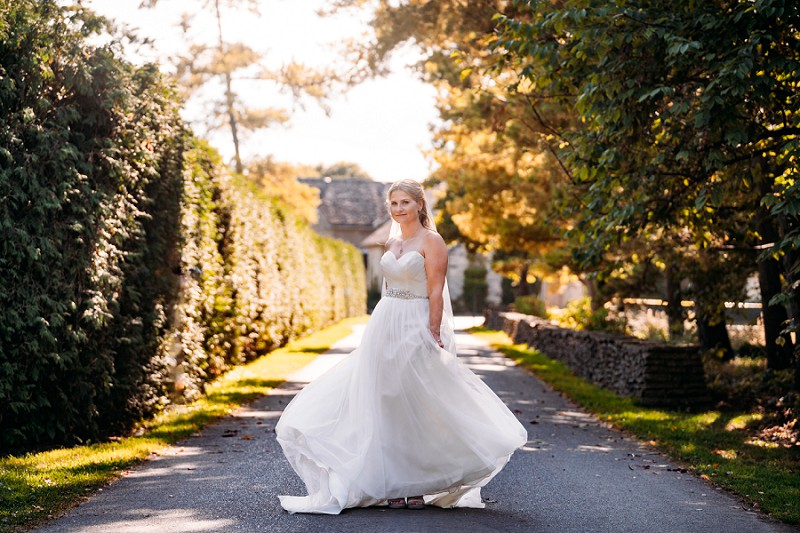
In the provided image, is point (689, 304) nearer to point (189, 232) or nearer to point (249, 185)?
point (249, 185)

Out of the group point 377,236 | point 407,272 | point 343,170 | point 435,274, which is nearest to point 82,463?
point 407,272

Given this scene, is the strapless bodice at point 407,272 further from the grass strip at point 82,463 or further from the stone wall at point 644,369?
the stone wall at point 644,369

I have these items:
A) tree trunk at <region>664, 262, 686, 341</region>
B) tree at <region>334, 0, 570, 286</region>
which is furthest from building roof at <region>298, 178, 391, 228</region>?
tree trunk at <region>664, 262, 686, 341</region>

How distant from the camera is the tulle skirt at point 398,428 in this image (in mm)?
6223

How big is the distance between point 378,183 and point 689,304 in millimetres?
55304

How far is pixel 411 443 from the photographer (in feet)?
20.7

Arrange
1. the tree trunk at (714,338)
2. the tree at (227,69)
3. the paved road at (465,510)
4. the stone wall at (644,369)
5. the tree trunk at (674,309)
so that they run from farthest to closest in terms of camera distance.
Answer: the tree at (227,69) → the tree trunk at (674,309) → the tree trunk at (714,338) → the stone wall at (644,369) → the paved road at (465,510)

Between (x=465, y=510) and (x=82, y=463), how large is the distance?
132 inches

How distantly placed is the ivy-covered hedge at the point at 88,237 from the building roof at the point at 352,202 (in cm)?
5570

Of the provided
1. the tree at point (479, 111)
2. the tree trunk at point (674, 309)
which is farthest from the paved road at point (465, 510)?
the tree trunk at point (674, 309)

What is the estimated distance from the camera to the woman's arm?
6539 mm

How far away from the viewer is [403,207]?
6637 millimetres

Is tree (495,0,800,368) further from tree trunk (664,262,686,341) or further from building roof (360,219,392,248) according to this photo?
building roof (360,219,392,248)

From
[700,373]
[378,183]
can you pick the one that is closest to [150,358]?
[700,373]
